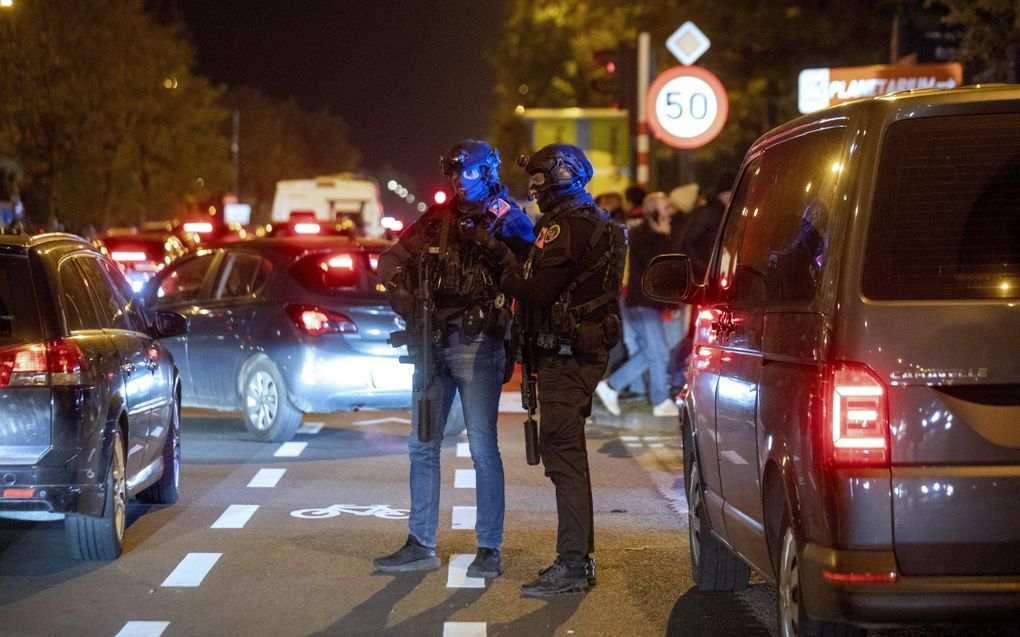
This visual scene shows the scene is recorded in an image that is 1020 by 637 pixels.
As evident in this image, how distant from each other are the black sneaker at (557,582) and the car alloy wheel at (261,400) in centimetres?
550

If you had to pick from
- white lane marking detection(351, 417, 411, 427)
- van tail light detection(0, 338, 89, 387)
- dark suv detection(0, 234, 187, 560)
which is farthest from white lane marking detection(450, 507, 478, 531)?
white lane marking detection(351, 417, 411, 427)

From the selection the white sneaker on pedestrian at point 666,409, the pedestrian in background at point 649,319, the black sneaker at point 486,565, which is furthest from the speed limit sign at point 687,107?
the black sneaker at point 486,565

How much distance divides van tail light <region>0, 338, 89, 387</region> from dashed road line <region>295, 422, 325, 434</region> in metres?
→ 5.60

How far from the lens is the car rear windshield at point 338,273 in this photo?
12.5m

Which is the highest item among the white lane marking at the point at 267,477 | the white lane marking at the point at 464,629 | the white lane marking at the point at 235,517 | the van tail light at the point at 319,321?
the van tail light at the point at 319,321

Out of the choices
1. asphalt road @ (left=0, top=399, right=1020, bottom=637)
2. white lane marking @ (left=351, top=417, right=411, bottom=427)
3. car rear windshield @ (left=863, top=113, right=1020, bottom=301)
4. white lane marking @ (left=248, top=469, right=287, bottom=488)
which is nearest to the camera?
car rear windshield @ (left=863, top=113, right=1020, bottom=301)

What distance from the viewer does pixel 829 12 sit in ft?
107

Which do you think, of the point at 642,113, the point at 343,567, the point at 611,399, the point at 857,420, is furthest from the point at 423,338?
the point at 642,113

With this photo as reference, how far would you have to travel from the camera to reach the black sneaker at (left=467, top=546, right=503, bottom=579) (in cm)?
748

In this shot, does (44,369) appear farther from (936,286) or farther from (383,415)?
(383,415)

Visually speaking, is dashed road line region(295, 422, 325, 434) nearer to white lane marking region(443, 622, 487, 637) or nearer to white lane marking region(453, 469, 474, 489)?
white lane marking region(453, 469, 474, 489)

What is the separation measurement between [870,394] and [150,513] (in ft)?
18.0

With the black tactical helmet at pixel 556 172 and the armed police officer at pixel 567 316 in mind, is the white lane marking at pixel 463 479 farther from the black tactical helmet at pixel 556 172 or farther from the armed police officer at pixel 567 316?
the black tactical helmet at pixel 556 172

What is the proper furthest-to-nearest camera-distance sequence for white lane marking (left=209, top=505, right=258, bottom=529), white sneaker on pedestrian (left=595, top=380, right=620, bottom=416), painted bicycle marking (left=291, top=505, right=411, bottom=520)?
white sneaker on pedestrian (left=595, top=380, right=620, bottom=416)
painted bicycle marking (left=291, top=505, right=411, bottom=520)
white lane marking (left=209, top=505, right=258, bottom=529)
